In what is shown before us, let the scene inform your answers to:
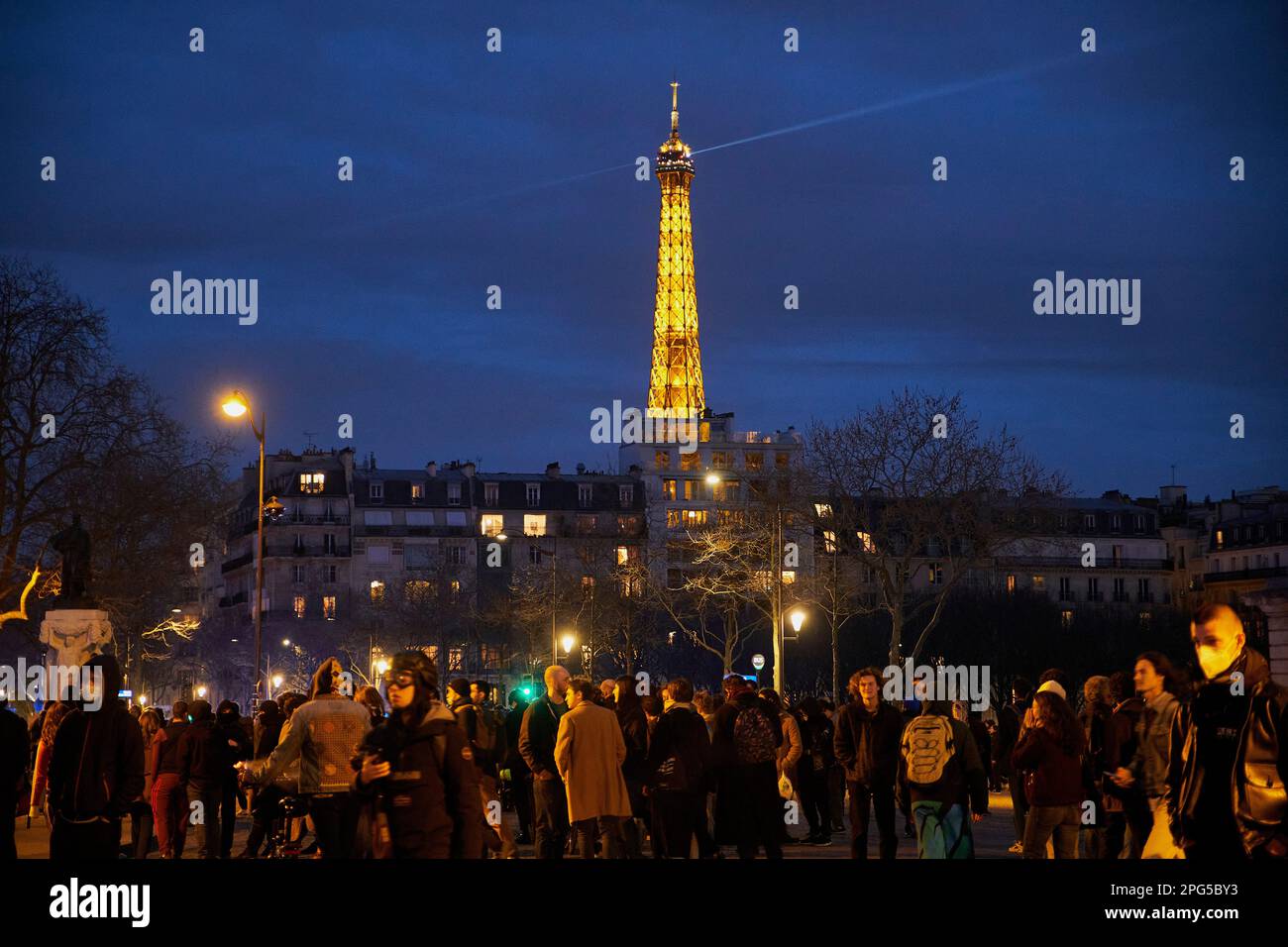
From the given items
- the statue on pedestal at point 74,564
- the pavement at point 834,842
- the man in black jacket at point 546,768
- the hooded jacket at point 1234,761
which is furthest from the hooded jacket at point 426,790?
the statue on pedestal at point 74,564

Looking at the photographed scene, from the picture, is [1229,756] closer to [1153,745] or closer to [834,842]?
[1153,745]

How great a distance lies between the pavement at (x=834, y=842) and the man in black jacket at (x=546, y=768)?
3219mm

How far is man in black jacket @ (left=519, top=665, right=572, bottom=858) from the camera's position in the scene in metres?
17.4

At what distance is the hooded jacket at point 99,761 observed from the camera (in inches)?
457

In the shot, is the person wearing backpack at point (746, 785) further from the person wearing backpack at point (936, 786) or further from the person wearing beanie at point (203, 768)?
the person wearing beanie at point (203, 768)

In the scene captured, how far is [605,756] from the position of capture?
15.5m

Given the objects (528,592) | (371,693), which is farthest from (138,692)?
(371,693)

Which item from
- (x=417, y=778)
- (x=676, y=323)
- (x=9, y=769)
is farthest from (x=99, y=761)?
(x=676, y=323)

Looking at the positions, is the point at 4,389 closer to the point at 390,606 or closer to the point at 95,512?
the point at 95,512

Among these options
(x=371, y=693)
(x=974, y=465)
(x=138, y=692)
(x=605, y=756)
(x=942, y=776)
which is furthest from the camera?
(x=138, y=692)

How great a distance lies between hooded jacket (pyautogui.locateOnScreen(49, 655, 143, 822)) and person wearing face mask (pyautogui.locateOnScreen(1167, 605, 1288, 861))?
253 inches
